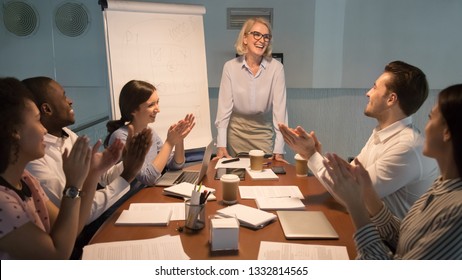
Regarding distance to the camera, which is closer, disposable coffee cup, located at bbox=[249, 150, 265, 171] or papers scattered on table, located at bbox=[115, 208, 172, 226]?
papers scattered on table, located at bbox=[115, 208, 172, 226]

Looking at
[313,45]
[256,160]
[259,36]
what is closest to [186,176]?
[256,160]

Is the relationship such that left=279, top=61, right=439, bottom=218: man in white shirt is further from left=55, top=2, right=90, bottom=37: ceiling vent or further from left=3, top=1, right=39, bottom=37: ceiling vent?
left=3, top=1, right=39, bottom=37: ceiling vent

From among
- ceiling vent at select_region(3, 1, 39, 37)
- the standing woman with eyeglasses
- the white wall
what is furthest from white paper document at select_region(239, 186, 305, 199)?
ceiling vent at select_region(3, 1, 39, 37)

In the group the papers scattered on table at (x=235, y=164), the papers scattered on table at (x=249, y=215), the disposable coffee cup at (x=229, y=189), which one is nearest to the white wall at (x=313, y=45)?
the papers scattered on table at (x=235, y=164)

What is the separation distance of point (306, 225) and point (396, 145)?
533 mm

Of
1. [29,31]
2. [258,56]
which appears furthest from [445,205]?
[29,31]

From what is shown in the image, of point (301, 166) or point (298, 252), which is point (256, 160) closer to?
point (301, 166)

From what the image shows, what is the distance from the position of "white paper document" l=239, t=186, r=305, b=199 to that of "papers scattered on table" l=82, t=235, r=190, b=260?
49cm

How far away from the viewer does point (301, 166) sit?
1.97 m

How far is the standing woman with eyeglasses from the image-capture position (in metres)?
2.78

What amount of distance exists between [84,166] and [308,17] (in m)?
2.77

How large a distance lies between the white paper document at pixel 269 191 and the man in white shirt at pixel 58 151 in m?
0.47

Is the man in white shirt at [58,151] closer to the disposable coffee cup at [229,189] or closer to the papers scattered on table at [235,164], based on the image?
the disposable coffee cup at [229,189]

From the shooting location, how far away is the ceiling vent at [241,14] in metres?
3.41
